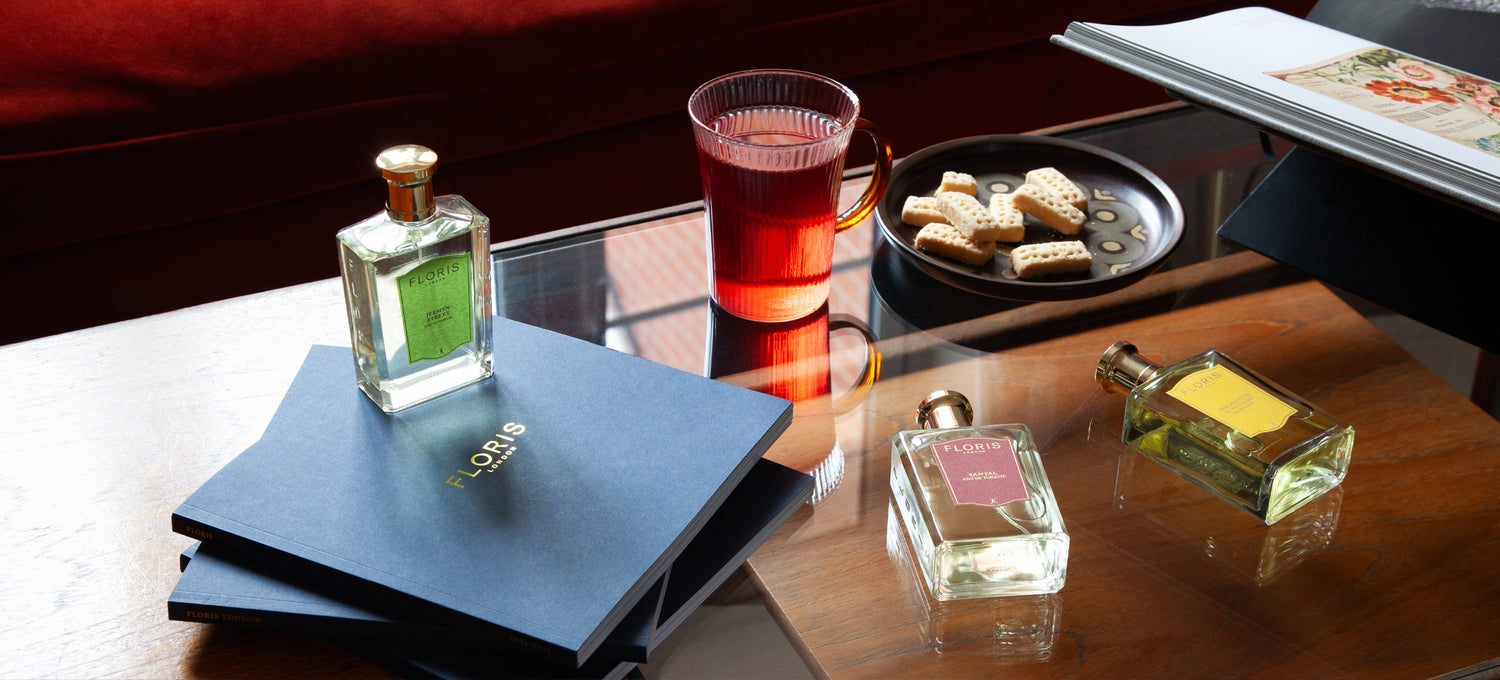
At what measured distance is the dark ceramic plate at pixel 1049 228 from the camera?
0.80 meters

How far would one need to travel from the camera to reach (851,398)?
0.74 m

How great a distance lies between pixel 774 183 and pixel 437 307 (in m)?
0.22

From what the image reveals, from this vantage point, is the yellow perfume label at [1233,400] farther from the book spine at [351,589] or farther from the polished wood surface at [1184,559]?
the book spine at [351,589]

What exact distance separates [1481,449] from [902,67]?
102cm

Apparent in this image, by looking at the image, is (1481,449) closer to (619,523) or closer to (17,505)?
(619,523)

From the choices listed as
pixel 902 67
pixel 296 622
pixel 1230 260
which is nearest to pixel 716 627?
pixel 296 622

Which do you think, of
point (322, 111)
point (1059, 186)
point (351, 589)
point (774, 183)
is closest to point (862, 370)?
point (774, 183)

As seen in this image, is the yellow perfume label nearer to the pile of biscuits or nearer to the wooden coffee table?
the wooden coffee table

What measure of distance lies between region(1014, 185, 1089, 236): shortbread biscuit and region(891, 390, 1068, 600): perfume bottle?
29 cm

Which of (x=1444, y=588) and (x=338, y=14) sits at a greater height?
(x=338, y=14)

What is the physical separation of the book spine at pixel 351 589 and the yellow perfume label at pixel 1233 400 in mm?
389

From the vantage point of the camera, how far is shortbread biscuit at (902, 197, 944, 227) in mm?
858

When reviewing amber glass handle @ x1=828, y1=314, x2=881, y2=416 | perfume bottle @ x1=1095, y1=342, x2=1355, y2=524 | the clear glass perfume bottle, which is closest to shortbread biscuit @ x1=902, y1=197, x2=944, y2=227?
amber glass handle @ x1=828, y1=314, x2=881, y2=416

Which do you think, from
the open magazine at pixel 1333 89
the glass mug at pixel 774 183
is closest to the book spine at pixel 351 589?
the glass mug at pixel 774 183
